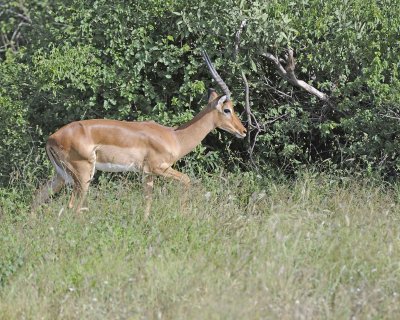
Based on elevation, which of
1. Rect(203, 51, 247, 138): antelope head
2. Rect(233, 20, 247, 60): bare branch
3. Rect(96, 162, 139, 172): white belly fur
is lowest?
Rect(96, 162, 139, 172): white belly fur

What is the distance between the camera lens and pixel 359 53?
780 centimetres

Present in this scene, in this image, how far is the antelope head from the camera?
26.1 ft

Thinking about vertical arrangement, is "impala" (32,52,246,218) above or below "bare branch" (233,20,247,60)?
below

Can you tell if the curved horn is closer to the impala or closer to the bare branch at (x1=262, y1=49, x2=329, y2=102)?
the impala

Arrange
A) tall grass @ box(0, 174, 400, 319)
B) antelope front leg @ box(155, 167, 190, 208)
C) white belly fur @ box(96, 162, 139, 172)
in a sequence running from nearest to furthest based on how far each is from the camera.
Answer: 1. tall grass @ box(0, 174, 400, 319)
2. antelope front leg @ box(155, 167, 190, 208)
3. white belly fur @ box(96, 162, 139, 172)

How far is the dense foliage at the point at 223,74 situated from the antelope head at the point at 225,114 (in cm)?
24

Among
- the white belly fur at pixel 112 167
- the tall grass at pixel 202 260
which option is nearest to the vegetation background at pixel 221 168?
the tall grass at pixel 202 260

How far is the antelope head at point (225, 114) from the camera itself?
796 cm

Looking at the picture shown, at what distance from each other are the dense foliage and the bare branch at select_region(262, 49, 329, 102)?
0.09m

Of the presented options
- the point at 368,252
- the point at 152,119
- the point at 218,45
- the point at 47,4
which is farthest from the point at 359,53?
the point at 47,4

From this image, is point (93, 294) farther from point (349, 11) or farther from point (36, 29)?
point (36, 29)

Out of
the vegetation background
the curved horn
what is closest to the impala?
the curved horn

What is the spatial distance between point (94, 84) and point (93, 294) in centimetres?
339

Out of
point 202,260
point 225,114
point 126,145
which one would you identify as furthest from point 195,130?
point 202,260
